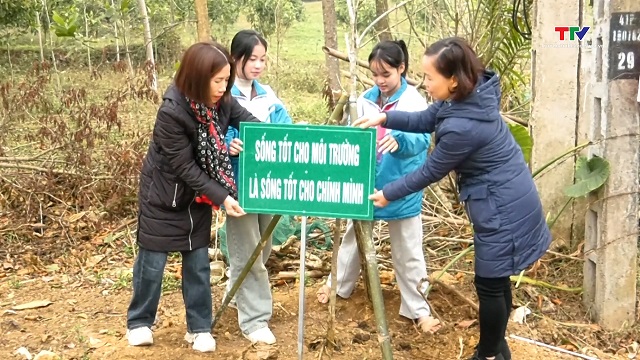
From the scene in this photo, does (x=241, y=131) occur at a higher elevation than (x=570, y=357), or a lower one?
higher

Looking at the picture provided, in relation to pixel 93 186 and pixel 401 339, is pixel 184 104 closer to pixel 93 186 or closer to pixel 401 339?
pixel 401 339

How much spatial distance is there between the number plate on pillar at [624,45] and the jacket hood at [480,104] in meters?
1.10

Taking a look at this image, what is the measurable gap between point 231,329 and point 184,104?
1.36m

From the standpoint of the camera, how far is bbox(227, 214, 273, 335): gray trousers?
3557 mm

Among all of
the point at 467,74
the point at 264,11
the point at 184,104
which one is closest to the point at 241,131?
the point at 184,104

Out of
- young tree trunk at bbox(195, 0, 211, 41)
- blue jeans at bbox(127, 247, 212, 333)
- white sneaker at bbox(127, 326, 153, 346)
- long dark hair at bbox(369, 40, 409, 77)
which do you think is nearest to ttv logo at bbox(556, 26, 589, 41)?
long dark hair at bbox(369, 40, 409, 77)

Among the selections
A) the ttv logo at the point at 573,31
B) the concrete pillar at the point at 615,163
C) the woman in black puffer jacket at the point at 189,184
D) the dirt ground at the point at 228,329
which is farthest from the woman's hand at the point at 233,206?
the ttv logo at the point at 573,31

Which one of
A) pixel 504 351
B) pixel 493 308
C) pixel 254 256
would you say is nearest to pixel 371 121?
pixel 254 256

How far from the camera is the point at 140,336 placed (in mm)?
3498

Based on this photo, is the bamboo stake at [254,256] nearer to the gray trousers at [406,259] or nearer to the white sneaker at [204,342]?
the white sneaker at [204,342]

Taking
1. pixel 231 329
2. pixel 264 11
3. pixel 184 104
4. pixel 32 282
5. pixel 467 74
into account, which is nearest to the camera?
pixel 467 74

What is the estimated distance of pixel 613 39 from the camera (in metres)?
3.66

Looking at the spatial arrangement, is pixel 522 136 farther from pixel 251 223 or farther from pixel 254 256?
pixel 254 256

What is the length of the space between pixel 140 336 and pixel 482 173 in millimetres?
1839
